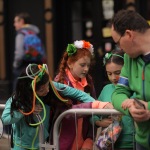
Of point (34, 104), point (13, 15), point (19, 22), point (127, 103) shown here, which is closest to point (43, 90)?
point (34, 104)

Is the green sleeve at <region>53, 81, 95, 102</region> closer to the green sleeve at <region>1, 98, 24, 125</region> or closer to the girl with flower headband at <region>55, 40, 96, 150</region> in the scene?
the girl with flower headband at <region>55, 40, 96, 150</region>

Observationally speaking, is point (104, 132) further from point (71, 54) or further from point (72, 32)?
point (72, 32)

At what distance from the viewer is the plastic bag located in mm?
3826

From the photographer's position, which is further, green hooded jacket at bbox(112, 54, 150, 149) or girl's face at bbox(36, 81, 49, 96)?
girl's face at bbox(36, 81, 49, 96)

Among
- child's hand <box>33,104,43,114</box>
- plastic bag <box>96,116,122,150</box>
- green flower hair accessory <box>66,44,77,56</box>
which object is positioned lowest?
plastic bag <box>96,116,122,150</box>

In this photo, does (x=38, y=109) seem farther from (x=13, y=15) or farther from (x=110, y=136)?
(x=13, y=15)

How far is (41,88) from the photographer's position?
404 cm

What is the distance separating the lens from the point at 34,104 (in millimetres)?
4016

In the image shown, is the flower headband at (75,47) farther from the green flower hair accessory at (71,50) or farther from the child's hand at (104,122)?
the child's hand at (104,122)

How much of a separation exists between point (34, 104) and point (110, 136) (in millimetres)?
657

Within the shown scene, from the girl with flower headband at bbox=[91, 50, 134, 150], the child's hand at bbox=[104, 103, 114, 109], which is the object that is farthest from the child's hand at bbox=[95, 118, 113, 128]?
the child's hand at bbox=[104, 103, 114, 109]

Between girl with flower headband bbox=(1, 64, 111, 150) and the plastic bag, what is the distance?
0.18m

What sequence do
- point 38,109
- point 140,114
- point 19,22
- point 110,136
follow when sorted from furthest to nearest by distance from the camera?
point 19,22
point 38,109
point 110,136
point 140,114

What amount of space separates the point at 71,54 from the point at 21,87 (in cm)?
72
